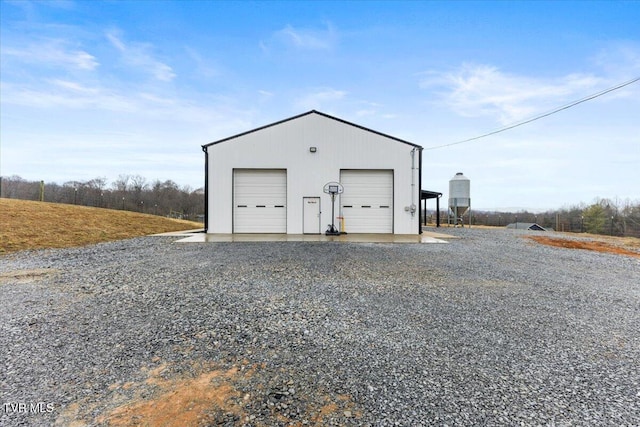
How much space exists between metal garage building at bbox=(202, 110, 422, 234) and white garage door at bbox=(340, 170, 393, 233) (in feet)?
0.13

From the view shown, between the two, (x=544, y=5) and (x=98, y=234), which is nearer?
(x=544, y=5)

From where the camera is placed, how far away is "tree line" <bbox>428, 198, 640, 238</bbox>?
2547 centimetres

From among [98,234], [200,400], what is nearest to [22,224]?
[98,234]

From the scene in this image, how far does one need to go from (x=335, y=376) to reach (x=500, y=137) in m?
15.5

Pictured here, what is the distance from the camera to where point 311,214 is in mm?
11781

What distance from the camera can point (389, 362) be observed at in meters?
2.38

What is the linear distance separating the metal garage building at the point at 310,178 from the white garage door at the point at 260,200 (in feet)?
0.13

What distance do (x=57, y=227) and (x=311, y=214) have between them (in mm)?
9828

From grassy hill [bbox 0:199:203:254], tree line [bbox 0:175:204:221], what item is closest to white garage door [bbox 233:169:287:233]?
grassy hill [bbox 0:199:203:254]

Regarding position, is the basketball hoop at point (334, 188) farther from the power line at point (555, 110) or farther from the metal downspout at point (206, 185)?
the power line at point (555, 110)

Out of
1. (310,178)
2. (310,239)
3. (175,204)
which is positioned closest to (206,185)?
(310,178)

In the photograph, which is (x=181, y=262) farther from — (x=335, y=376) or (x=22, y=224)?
(x=22, y=224)

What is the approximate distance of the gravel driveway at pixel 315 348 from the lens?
1831 millimetres

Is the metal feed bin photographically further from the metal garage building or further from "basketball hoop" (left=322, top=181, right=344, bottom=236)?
"basketball hoop" (left=322, top=181, right=344, bottom=236)
